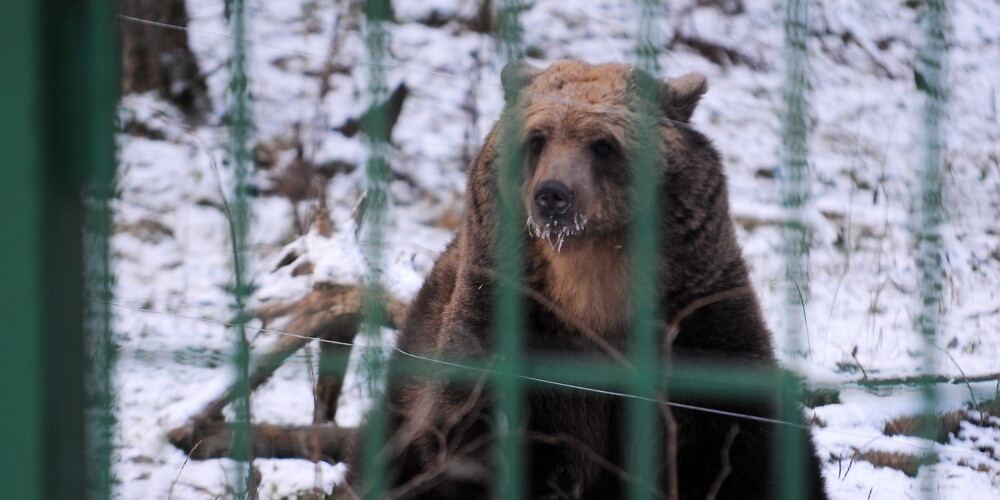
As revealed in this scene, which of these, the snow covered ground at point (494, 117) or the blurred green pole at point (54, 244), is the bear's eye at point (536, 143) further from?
the blurred green pole at point (54, 244)

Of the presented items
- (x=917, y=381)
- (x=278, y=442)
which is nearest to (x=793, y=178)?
(x=917, y=381)

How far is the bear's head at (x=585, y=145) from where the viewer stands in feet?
11.0

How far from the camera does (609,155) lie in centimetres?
356

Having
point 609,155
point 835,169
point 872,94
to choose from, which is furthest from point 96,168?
point 835,169

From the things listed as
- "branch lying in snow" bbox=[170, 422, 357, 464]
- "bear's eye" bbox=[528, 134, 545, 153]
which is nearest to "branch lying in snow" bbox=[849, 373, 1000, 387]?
"bear's eye" bbox=[528, 134, 545, 153]

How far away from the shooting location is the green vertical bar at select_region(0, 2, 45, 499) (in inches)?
76.3

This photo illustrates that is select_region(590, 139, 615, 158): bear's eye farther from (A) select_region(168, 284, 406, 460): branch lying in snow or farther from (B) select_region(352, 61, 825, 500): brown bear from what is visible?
(A) select_region(168, 284, 406, 460): branch lying in snow

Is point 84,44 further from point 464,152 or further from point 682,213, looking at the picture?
point 464,152

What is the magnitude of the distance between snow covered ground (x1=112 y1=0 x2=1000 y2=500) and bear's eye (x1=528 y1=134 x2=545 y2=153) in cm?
28

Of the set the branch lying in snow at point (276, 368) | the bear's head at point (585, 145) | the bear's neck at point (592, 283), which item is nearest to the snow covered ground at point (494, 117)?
the branch lying in snow at point (276, 368)

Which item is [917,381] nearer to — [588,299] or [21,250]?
[21,250]

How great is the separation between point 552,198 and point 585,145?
0.33 m

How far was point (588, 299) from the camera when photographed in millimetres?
3693

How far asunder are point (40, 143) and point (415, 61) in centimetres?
368
